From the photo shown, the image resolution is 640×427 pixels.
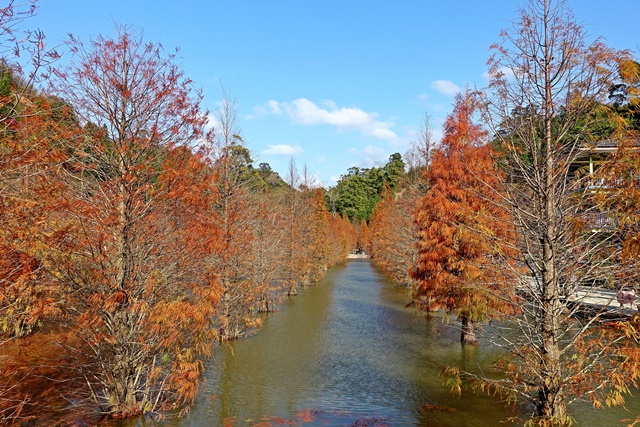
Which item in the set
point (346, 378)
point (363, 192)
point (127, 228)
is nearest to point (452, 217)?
point (346, 378)

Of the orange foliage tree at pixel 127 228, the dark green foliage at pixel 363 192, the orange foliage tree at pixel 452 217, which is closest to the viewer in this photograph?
the orange foliage tree at pixel 127 228

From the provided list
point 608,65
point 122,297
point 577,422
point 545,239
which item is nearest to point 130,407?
point 122,297

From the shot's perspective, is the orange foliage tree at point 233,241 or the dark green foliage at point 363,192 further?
the dark green foliage at point 363,192

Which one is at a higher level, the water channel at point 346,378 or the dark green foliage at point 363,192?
the dark green foliage at point 363,192

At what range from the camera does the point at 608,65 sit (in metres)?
6.88

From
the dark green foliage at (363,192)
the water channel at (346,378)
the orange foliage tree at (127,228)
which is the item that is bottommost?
the water channel at (346,378)

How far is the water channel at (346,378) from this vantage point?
9.90 meters

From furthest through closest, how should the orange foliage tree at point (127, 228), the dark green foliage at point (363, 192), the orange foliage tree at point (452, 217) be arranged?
the dark green foliage at point (363, 192)
the orange foliage tree at point (452, 217)
the orange foliage tree at point (127, 228)

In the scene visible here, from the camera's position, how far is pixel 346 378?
12977mm

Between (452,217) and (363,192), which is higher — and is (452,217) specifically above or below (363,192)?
below

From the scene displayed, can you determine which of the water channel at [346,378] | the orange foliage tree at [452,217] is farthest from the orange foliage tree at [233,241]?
the orange foliage tree at [452,217]

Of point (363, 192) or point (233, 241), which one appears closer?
point (233, 241)

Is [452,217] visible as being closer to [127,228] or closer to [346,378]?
[346,378]

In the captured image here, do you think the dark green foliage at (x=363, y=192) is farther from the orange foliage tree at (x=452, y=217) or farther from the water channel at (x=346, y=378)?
the orange foliage tree at (x=452, y=217)
